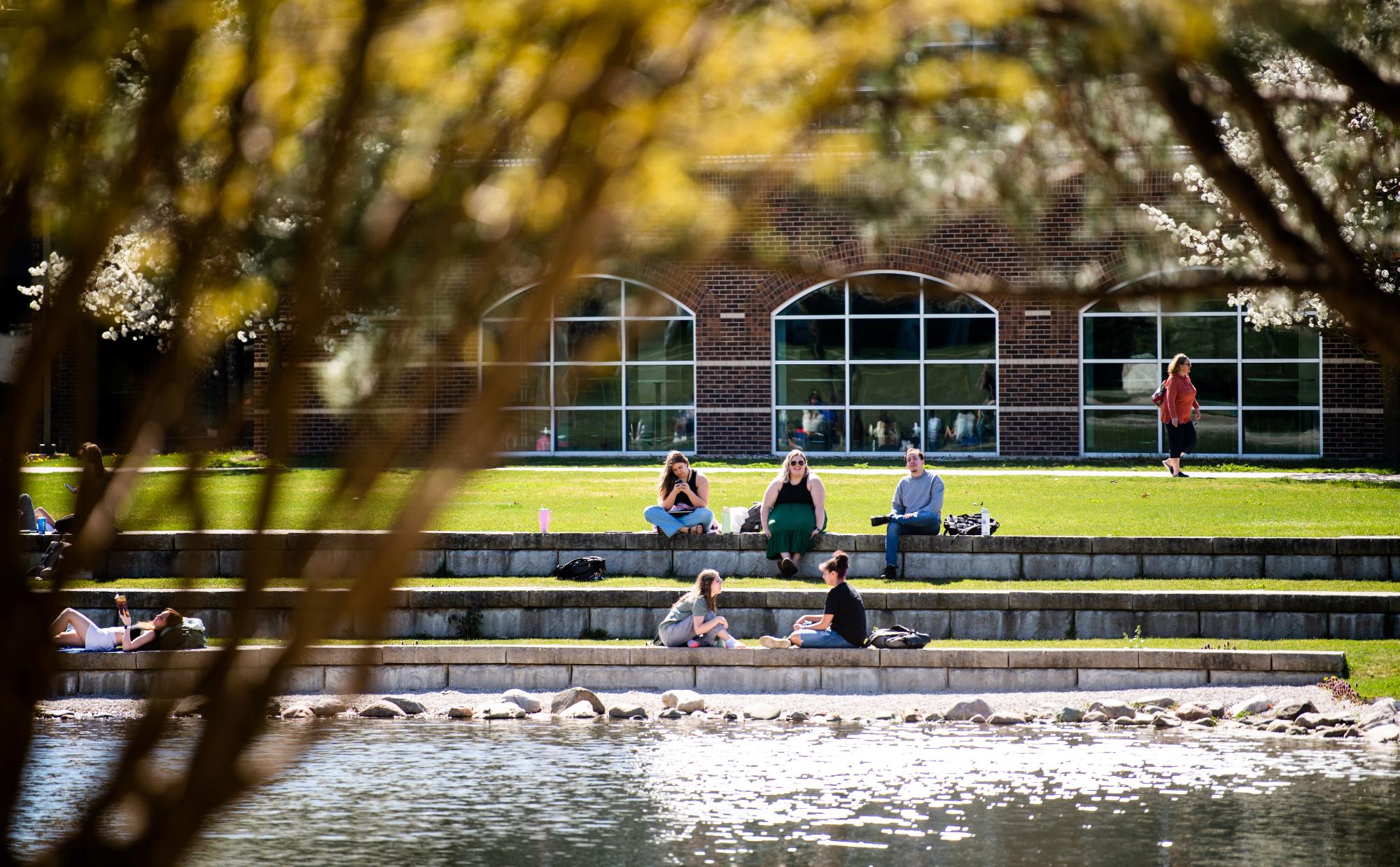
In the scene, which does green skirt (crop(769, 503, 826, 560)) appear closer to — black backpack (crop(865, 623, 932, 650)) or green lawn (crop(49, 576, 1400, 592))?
green lawn (crop(49, 576, 1400, 592))

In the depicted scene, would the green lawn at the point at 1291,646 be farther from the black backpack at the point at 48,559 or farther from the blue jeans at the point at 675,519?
the blue jeans at the point at 675,519

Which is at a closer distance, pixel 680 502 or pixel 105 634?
pixel 105 634

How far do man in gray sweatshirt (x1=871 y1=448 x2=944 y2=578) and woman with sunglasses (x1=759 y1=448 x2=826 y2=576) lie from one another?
26.2 inches

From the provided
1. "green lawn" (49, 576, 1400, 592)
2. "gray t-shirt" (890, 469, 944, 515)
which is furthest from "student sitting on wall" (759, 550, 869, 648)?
"gray t-shirt" (890, 469, 944, 515)

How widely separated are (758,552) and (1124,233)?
34.0 feet

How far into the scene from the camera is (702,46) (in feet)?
10.2

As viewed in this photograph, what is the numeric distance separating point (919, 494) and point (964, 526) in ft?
1.76

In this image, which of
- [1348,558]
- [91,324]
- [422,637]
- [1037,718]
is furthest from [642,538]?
[91,324]

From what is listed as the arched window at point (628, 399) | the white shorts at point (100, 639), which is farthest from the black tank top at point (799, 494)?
the arched window at point (628, 399)

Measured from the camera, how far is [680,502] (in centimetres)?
1603

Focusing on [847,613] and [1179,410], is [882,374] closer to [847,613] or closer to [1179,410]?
[1179,410]

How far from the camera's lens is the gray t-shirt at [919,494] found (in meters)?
15.7

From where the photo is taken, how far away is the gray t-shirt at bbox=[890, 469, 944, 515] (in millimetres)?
15656

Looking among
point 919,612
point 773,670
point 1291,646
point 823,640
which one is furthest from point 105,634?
point 1291,646
